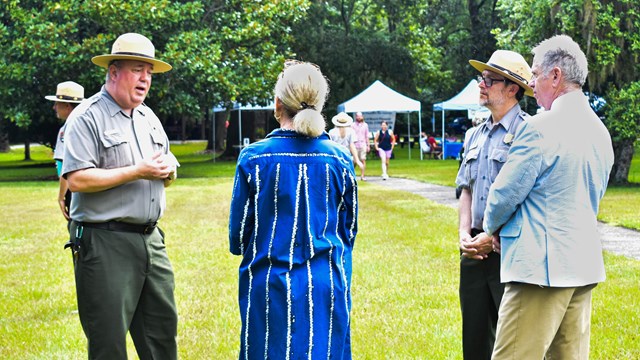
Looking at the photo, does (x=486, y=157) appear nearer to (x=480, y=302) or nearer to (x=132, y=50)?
(x=480, y=302)

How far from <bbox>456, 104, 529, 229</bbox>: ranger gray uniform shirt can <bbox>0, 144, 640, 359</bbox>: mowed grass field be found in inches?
74.7

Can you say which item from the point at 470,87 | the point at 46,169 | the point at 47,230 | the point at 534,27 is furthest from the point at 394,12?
the point at 47,230

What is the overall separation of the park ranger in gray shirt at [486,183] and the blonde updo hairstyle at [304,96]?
134 cm

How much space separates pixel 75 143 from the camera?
5.02 metres

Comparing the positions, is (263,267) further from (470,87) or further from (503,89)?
(470,87)

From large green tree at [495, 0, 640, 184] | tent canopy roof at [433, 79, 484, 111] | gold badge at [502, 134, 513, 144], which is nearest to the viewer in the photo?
gold badge at [502, 134, 513, 144]

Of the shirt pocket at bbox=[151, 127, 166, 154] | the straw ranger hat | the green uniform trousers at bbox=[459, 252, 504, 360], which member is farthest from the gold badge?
the straw ranger hat

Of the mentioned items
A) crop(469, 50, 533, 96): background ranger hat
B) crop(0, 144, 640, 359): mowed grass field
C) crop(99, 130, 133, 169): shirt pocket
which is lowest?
crop(0, 144, 640, 359): mowed grass field

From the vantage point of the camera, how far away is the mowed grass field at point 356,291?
732cm

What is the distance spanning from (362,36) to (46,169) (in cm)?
1722

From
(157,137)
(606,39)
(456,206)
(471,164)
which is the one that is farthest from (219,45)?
(471,164)

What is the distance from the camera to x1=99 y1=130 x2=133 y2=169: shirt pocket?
200 inches

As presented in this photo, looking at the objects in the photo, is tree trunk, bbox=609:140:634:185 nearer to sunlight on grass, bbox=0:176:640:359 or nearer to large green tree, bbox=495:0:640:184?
large green tree, bbox=495:0:640:184

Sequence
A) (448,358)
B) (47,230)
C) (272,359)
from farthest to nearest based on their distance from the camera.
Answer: (47,230) < (448,358) < (272,359)
